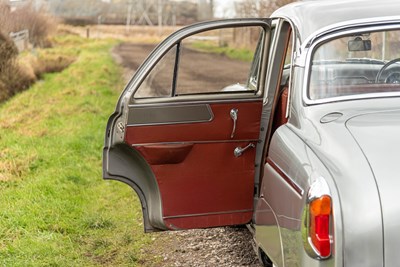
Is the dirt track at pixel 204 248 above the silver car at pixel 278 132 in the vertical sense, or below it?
below

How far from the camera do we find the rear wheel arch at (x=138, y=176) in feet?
18.5

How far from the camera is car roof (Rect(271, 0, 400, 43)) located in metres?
5.18

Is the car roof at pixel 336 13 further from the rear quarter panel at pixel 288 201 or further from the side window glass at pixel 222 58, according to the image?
the side window glass at pixel 222 58

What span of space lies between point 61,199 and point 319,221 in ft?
16.2

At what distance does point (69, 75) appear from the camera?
24.3 meters

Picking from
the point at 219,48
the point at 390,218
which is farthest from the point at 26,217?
the point at 219,48

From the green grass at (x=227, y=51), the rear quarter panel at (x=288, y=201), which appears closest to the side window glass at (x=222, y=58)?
the green grass at (x=227, y=51)

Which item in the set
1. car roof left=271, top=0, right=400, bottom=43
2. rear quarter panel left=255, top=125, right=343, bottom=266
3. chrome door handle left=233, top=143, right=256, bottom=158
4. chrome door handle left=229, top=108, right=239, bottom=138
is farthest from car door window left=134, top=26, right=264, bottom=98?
rear quarter panel left=255, top=125, right=343, bottom=266

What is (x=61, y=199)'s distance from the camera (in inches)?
328

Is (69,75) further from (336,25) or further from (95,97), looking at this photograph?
(336,25)

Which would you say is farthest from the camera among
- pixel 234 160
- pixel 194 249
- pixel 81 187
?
pixel 81 187

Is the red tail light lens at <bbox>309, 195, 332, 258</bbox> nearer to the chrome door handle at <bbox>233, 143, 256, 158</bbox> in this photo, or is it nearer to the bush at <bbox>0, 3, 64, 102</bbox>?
the chrome door handle at <bbox>233, 143, 256, 158</bbox>

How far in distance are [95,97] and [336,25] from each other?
13079mm

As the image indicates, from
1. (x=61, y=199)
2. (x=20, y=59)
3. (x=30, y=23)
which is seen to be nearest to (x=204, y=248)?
(x=61, y=199)
